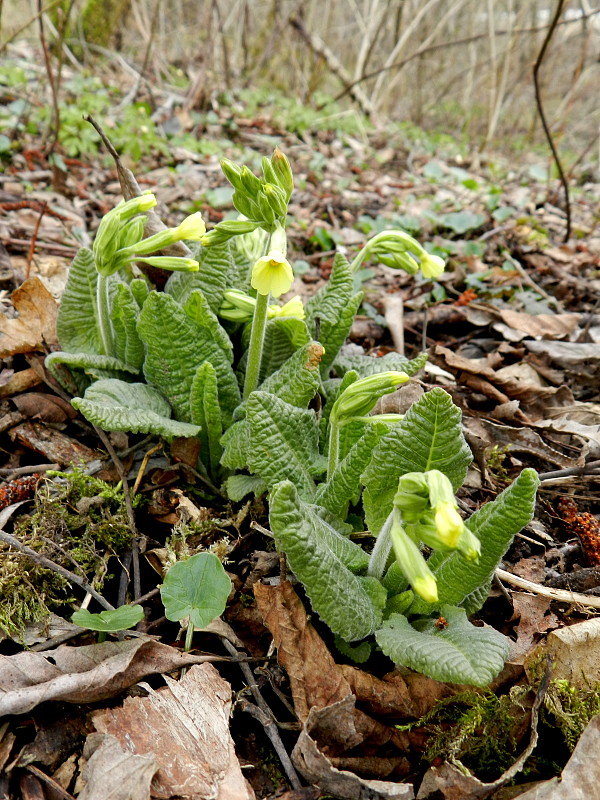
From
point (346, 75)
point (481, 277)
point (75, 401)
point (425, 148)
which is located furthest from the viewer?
point (346, 75)

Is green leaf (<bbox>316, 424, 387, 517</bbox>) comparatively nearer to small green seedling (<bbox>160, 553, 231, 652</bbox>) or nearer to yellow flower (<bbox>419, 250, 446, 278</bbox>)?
small green seedling (<bbox>160, 553, 231, 652</bbox>)

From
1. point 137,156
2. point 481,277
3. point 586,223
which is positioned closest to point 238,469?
point 481,277

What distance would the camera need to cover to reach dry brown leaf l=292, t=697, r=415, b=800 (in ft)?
4.39

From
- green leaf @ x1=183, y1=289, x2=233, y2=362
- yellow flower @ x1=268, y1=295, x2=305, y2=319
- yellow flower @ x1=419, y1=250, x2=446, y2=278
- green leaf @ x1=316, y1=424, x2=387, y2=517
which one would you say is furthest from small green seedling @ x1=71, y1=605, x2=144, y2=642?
yellow flower @ x1=419, y1=250, x2=446, y2=278

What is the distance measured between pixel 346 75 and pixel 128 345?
8079mm

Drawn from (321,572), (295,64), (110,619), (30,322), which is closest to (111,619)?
(110,619)

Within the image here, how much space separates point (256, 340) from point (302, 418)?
366 millimetres

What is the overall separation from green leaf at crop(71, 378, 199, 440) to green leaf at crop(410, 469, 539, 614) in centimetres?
88

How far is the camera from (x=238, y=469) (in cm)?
225

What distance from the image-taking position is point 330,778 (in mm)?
1366

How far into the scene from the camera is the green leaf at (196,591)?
5.19 feet

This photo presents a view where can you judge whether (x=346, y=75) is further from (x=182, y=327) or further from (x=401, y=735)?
(x=401, y=735)

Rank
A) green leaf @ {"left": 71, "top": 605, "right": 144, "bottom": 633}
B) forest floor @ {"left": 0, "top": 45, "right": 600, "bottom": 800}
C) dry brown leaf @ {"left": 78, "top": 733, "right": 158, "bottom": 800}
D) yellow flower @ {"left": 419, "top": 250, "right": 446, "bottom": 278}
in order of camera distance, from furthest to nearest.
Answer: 1. yellow flower @ {"left": 419, "top": 250, "right": 446, "bottom": 278}
2. green leaf @ {"left": 71, "top": 605, "right": 144, "bottom": 633}
3. forest floor @ {"left": 0, "top": 45, "right": 600, "bottom": 800}
4. dry brown leaf @ {"left": 78, "top": 733, "right": 158, "bottom": 800}

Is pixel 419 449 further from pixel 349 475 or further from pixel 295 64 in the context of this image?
pixel 295 64
